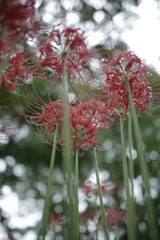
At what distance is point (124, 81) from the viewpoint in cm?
212

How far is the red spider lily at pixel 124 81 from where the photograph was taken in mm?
2113

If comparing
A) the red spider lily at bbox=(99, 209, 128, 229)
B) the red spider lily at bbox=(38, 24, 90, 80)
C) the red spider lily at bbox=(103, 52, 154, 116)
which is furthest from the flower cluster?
the red spider lily at bbox=(99, 209, 128, 229)

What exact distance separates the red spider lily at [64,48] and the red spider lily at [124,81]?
0.25 meters

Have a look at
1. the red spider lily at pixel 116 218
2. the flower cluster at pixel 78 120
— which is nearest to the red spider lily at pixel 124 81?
the flower cluster at pixel 78 120

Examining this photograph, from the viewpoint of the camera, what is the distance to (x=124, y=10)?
6.16 m

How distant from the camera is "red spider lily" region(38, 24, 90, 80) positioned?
2.02 meters

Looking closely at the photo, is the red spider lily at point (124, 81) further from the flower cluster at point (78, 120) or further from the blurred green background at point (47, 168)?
the blurred green background at point (47, 168)

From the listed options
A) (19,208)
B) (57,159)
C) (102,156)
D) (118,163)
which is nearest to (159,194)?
(118,163)

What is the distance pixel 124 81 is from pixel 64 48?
0.55 meters

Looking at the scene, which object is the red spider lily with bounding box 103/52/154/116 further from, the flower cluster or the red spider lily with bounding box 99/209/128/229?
the red spider lily with bounding box 99/209/128/229

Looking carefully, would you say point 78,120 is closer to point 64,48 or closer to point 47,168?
point 64,48

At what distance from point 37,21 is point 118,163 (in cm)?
571

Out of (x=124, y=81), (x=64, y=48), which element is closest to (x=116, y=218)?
(x=124, y=81)

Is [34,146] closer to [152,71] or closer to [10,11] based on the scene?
[152,71]
